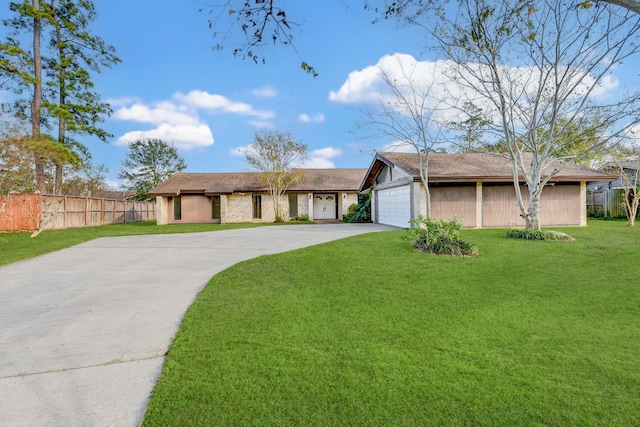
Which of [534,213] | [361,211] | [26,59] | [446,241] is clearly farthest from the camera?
[361,211]

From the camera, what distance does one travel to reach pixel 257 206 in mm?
23125

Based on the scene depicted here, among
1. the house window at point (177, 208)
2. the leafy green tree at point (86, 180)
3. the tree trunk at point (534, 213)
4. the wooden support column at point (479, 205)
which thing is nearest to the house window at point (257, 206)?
the house window at point (177, 208)

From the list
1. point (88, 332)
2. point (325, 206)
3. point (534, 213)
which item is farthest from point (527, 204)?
point (88, 332)

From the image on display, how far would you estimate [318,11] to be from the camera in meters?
4.07

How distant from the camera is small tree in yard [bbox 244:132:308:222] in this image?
21812 millimetres

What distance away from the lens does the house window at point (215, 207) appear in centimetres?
2352

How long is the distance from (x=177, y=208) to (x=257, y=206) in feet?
A: 19.4

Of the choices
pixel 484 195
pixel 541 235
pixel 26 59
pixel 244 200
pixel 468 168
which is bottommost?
pixel 541 235

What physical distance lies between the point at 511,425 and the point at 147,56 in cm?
1260

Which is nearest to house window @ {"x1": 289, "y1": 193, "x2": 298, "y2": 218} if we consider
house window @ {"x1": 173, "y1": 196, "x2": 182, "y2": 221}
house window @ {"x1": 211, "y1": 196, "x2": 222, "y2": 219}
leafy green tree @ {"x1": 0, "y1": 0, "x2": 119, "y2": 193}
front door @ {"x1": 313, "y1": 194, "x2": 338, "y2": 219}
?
front door @ {"x1": 313, "y1": 194, "x2": 338, "y2": 219}

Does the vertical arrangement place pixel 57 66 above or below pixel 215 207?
above

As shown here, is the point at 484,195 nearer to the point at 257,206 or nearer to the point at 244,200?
the point at 257,206

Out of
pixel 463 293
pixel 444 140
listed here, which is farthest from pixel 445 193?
pixel 463 293

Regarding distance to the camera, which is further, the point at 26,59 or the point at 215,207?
the point at 215,207
